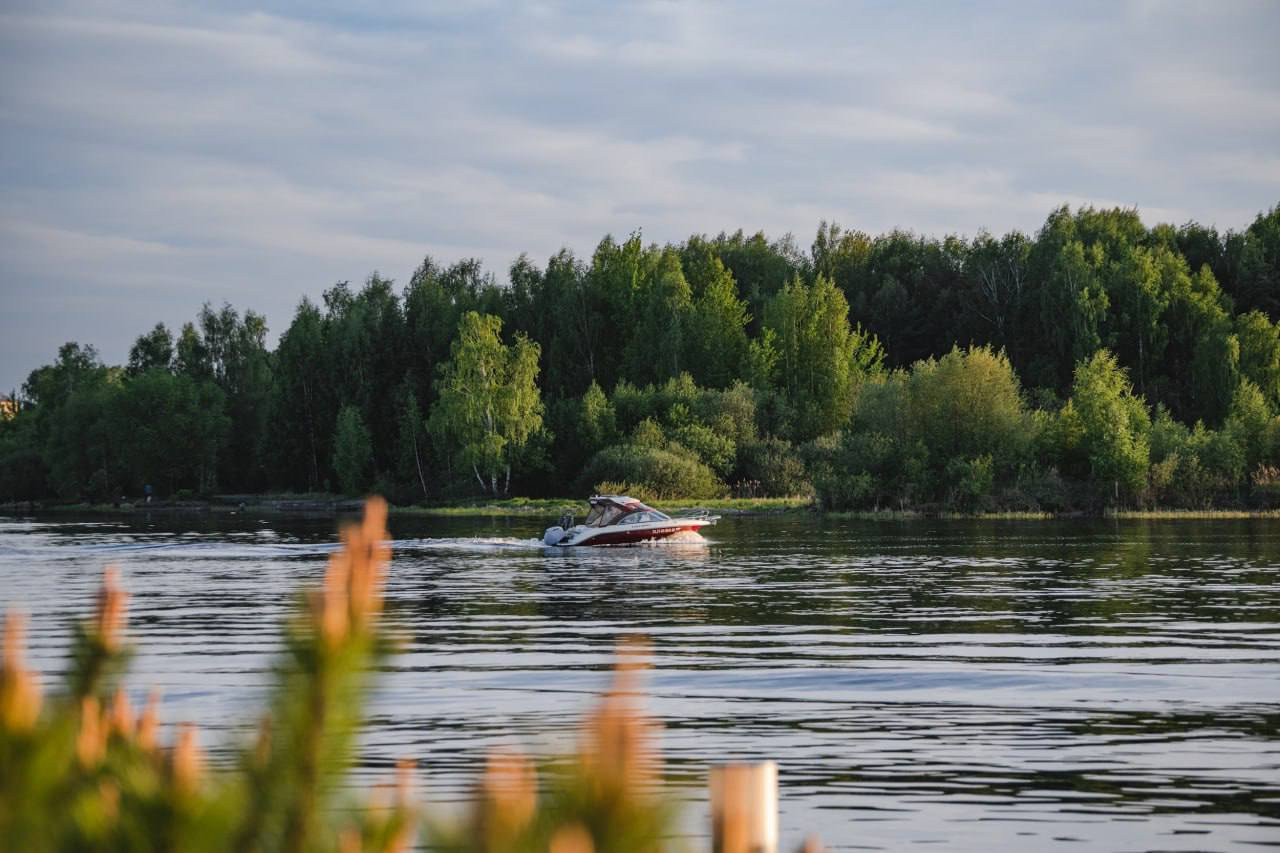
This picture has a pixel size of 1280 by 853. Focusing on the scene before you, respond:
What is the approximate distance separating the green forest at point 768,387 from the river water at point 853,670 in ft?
86.3

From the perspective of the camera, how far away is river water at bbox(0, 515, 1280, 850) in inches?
475

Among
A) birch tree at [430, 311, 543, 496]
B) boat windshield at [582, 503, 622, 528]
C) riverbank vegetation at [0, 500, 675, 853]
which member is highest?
birch tree at [430, 311, 543, 496]

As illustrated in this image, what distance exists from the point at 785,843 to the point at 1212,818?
3.50 m

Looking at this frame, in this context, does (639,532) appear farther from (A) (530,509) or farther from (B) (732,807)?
(B) (732,807)

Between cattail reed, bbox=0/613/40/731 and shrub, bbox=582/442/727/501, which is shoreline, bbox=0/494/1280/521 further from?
cattail reed, bbox=0/613/40/731

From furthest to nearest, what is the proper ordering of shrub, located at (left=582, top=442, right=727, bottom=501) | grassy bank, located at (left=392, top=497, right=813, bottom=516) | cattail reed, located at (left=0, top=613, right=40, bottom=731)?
shrub, located at (left=582, top=442, right=727, bottom=501)
grassy bank, located at (left=392, top=497, right=813, bottom=516)
cattail reed, located at (left=0, top=613, right=40, bottom=731)

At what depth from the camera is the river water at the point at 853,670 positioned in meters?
12.1

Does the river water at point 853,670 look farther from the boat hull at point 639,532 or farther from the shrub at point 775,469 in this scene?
the shrub at point 775,469

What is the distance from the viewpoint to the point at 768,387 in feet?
322

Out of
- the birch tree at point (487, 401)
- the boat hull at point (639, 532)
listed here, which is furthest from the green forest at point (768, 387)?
the boat hull at point (639, 532)

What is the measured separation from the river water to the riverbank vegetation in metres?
0.14

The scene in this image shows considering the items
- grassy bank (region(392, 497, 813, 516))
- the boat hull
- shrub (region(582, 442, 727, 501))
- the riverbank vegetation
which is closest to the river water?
the riverbank vegetation

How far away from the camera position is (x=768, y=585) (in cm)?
3366

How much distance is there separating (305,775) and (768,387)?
96222 millimetres
